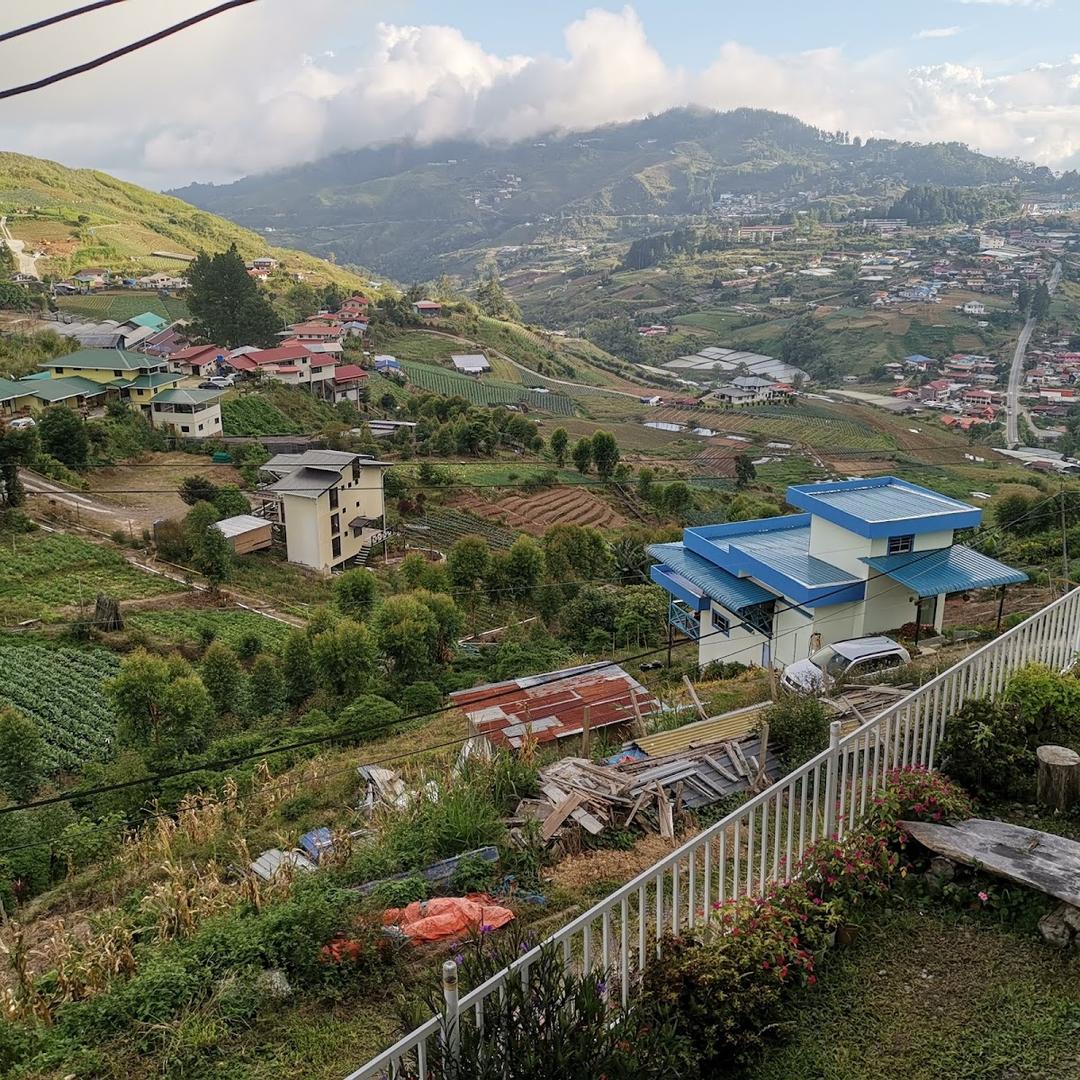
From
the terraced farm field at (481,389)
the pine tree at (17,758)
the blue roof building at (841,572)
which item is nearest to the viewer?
the pine tree at (17,758)

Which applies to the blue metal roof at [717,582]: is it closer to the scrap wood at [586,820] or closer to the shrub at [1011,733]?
the scrap wood at [586,820]

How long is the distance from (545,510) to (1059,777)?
3036 centimetres

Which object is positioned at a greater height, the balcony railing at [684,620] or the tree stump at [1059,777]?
the tree stump at [1059,777]

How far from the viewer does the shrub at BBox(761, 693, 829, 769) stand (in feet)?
22.7

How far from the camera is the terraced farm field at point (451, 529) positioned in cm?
3059

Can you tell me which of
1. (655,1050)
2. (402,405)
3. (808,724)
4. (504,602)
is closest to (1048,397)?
(402,405)

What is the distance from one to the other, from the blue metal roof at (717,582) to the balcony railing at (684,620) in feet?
3.30

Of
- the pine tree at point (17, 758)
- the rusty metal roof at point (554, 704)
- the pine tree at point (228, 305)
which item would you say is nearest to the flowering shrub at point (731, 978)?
the rusty metal roof at point (554, 704)

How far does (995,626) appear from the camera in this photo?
42.5ft

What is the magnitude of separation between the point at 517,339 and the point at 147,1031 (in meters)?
73.7

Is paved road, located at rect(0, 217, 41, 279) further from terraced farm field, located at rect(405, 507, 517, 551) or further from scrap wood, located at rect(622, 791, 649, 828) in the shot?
scrap wood, located at rect(622, 791, 649, 828)

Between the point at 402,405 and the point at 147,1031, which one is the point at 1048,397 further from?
the point at 147,1031

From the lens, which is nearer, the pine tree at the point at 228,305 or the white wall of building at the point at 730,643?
the white wall of building at the point at 730,643

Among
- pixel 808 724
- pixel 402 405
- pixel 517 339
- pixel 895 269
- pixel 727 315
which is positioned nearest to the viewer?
pixel 808 724
